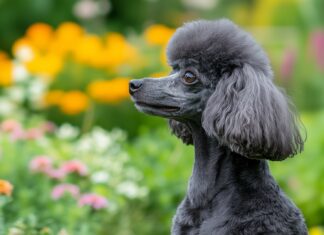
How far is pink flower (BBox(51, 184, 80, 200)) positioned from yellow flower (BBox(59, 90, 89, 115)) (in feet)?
8.89

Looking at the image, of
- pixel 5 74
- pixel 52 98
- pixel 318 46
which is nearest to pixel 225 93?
pixel 52 98

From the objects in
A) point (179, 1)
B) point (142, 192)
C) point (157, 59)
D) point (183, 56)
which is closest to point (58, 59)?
point (157, 59)

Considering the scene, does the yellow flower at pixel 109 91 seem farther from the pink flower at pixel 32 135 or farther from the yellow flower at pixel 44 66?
the pink flower at pixel 32 135

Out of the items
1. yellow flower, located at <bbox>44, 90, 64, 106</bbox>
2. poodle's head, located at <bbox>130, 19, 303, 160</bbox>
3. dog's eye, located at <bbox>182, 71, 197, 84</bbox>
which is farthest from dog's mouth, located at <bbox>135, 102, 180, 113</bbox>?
yellow flower, located at <bbox>44, 90, 64, 106</bbox>

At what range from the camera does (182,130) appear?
367 centimetres

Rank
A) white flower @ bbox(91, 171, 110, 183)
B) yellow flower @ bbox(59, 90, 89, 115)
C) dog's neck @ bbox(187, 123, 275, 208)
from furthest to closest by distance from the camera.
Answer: yellow flower @ bbox(59, 90, 89, 115)
white flower @ bbox(91, 171, 110, 183)
dog's neck @ bbox(187, 123, 275, 208)

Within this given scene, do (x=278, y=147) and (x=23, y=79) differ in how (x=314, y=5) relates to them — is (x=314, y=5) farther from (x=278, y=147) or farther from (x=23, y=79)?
(x=278, y=147)

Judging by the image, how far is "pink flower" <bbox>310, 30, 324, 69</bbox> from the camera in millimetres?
9297

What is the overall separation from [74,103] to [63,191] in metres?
2.86

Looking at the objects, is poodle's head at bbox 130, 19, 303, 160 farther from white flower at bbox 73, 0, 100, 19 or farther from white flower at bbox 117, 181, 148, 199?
white flower at bbox 73, 0, 100, 19

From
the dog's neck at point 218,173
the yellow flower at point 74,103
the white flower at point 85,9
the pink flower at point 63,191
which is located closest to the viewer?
the dog's neck at point 218,173

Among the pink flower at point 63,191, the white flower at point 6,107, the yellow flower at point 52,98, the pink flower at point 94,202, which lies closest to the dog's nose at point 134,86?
the pink flower at point 94,202

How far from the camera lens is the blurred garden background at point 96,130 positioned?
4844 mm

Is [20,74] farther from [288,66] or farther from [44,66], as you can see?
[288,66]
